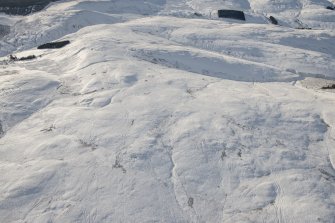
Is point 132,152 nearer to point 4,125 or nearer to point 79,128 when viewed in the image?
point 79,128

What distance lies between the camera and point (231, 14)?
20594 millimetres

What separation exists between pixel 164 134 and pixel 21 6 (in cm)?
1681

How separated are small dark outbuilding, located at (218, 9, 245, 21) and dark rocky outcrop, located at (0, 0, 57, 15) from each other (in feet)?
32.2

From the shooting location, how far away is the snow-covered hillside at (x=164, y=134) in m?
5.97

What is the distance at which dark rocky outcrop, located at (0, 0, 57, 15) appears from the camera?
2034 centimetres

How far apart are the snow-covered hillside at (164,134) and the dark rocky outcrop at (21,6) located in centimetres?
786

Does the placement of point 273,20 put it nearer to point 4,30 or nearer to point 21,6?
point 21,6

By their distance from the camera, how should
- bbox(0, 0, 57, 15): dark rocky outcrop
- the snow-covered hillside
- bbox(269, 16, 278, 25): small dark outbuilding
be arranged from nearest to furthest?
the snow-covered hillside, bbox(0, 0, 57, 15): dark rocky outcrop, bbox(269, 16, 278, 25): small dark outbuilding

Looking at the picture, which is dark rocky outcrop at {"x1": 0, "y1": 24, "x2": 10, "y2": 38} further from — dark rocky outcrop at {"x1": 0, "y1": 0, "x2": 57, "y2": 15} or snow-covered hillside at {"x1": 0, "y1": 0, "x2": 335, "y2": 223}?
snow-covered hillside at {"x1": 0, "y1": 0, "x2": 335, "y2": 223}

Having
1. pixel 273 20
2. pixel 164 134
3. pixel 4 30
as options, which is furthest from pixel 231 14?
pixel 164 134

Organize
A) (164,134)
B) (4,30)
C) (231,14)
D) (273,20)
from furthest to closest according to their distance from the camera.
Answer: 1. (273,20)
2. (231,14)
3. (4,30)
4. (164,134)

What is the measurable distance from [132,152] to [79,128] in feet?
4.72

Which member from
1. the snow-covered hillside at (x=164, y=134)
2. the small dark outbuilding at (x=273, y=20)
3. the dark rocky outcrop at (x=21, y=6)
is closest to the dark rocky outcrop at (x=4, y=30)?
the dark rocky outcrop at (x=21, y=6)

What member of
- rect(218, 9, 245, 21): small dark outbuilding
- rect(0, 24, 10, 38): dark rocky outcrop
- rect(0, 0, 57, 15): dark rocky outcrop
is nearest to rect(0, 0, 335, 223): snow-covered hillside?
rect(0, 24, 10, 38): dark rocky outcrop
